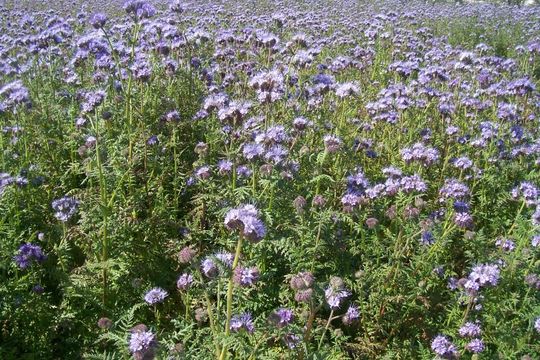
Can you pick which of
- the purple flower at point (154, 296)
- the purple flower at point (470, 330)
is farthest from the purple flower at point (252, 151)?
the purple flower at point (470, 330)

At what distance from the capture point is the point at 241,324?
2.26 metres

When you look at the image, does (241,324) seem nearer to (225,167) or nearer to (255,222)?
(255,222)

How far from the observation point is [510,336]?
9.29ft

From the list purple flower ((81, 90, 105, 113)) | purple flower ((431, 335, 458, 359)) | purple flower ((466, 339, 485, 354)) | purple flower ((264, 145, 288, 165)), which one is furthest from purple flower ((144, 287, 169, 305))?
purple flower ((466, 339, 485, 354))

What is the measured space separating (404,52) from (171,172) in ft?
18.1

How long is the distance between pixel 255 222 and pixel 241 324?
57 cm

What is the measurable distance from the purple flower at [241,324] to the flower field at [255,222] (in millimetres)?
11

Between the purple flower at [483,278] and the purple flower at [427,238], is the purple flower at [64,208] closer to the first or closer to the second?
the purple flower at [427,238]

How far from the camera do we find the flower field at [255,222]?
109 inches

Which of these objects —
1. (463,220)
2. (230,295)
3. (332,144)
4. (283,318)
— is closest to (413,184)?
(463,220)

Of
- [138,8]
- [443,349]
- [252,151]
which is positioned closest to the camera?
[443,349]

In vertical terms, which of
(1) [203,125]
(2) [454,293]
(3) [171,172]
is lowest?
(2) [454,293]

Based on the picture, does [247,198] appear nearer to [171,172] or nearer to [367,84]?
[171,172]

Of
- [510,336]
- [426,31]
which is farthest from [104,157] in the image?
[426,31]
